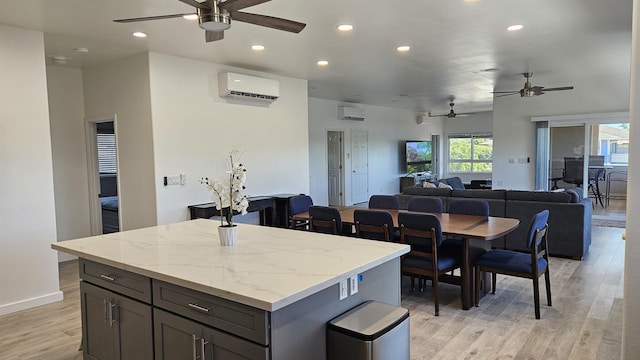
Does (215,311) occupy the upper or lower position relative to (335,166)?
lower

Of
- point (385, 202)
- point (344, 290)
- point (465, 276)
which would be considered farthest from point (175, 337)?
point (385, 202)

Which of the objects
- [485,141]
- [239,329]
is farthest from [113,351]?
[485,141]

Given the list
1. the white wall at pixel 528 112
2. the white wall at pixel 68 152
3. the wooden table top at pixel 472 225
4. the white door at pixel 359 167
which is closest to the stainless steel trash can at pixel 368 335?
the wooden table top at pixel 472 225

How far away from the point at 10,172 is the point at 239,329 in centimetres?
345

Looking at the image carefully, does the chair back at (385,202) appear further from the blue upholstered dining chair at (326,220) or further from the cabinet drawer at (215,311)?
the cabinet drawer at (215,311)

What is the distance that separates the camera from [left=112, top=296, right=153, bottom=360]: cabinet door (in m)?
2.23

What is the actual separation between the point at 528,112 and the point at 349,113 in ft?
12.8

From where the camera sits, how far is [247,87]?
5742 millimetres

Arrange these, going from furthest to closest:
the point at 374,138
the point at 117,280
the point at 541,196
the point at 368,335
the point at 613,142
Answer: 1. the point at 374,138
2. the point at 613,142
3. the point at 541,196
4. the point at 117,280
5. the point at 368,335

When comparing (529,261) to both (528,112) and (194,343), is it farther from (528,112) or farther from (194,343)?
(528,112)

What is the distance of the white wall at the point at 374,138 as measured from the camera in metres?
9.54

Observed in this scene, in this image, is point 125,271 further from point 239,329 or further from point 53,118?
point 53,118

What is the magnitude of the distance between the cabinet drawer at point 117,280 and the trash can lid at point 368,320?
1.01m

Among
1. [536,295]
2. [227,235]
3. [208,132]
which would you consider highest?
[208,132]
